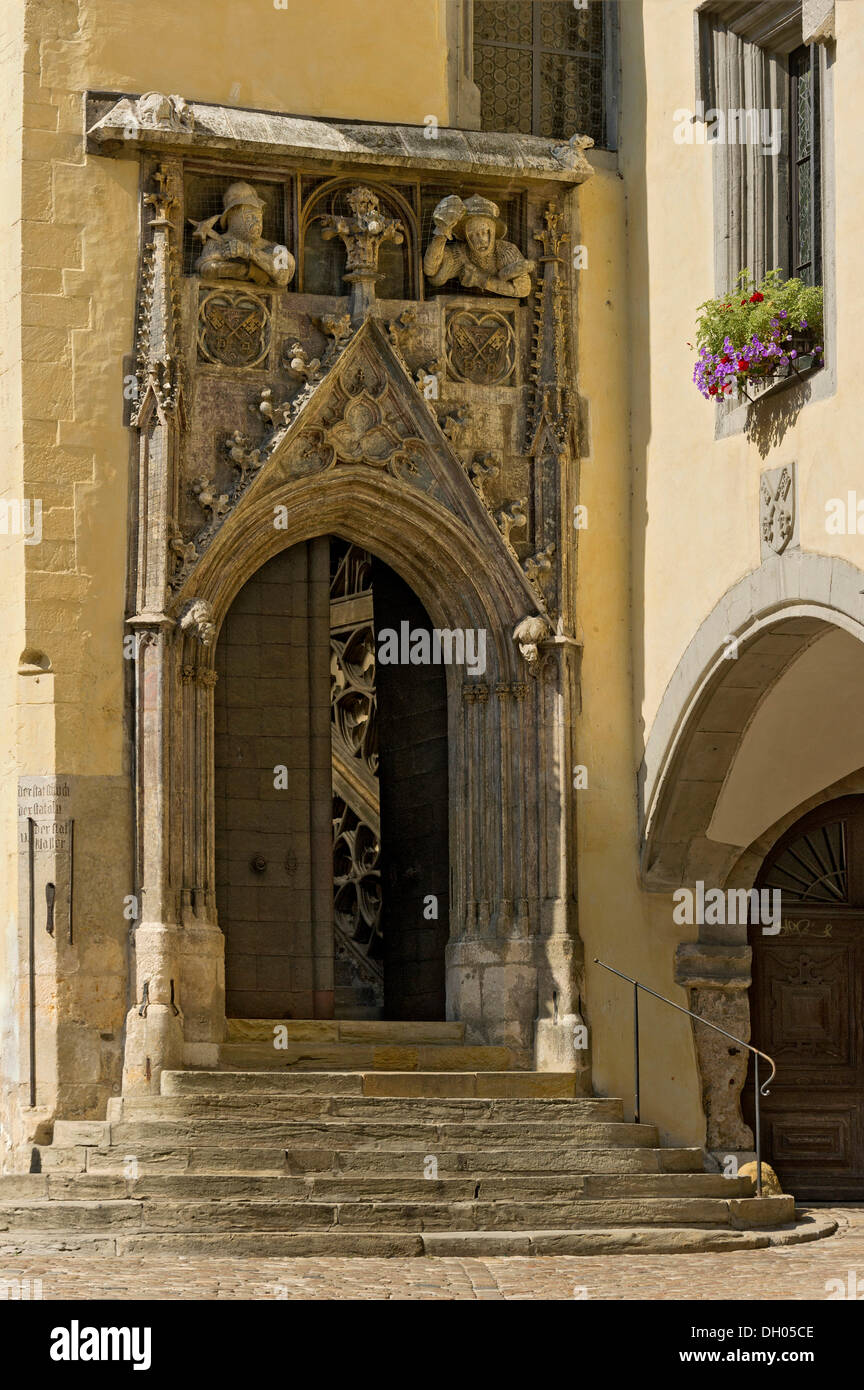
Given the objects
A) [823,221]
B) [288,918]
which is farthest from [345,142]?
[288,918]

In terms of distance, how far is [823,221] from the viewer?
→ 14.3 m

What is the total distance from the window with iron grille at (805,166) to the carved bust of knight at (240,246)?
2994 millimetres

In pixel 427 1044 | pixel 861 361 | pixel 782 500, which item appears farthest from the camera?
pixel 427 1044

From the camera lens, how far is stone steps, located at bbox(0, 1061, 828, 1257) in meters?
13.2

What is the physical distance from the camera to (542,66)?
1722 cm

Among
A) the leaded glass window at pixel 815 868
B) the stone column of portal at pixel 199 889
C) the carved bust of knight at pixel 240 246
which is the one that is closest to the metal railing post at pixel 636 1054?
the leaded glass window at pixel 815 868

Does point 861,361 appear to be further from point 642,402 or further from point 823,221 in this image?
point 642,402

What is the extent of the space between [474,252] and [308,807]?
11.5 ft

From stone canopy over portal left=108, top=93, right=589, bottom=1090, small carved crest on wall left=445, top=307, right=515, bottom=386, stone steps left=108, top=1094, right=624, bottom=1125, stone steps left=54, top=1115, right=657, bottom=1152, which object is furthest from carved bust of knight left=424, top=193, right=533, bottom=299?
stone steps left=54, top=1115, right=657, bottom=1152

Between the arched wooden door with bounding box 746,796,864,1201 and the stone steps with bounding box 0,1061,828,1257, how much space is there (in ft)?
6.16

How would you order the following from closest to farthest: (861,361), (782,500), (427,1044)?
(861,361)
(782,500)
(427,1044)

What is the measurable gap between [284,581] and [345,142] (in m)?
2.65

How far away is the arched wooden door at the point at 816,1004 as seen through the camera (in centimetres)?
1673

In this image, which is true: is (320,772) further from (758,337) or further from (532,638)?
(758,337)
